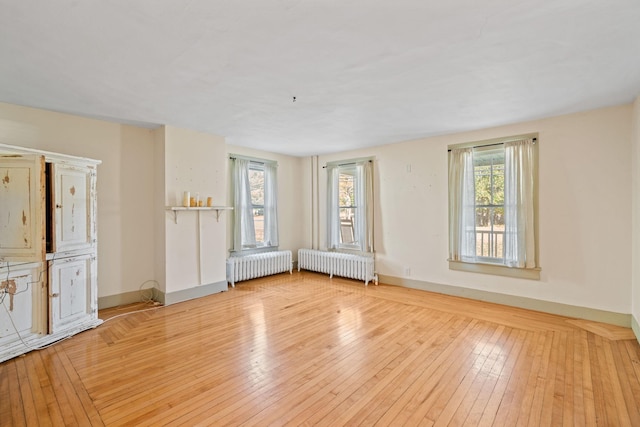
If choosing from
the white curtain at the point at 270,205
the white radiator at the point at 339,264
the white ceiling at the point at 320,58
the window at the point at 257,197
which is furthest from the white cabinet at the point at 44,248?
the white radiator at the point at 339,264

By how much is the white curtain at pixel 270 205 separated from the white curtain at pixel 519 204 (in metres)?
4.21

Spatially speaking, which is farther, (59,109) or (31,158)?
(59,109)

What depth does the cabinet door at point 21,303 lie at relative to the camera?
9.12ft

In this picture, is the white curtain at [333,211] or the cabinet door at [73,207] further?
the white curtain at [333,211]

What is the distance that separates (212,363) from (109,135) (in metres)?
3.57

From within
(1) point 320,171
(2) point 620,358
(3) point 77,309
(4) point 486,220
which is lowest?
(2) point 620,358

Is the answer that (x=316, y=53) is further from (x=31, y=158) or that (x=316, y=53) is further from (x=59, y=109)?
(x=59, y=109)

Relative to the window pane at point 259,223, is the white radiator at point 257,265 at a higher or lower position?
lower

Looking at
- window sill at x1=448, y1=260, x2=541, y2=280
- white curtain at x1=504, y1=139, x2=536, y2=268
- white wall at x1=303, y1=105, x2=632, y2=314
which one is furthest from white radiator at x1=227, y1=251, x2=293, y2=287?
white curtain at x1=504, y1=139, x2=536, y2=268

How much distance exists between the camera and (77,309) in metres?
3.35

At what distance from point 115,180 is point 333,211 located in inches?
153

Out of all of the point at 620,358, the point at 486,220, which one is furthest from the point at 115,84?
the point at 620,358

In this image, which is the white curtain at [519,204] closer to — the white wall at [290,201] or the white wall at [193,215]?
the white wall at [290,201]

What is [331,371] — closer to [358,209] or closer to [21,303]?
[21,303]
